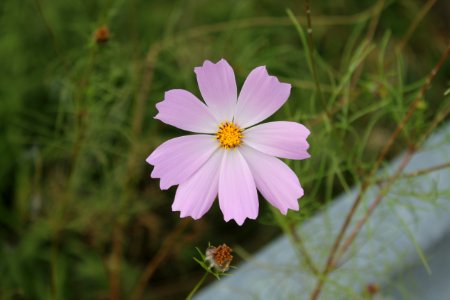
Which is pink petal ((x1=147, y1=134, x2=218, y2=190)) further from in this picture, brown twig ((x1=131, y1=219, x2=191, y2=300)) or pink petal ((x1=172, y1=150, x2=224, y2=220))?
brown twig ((x1=131, y1=219, x2=191, y2=300))

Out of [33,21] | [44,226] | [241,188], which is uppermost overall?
[33,21]

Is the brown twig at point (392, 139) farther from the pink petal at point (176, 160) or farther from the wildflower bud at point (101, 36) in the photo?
the wildflower bud at point (101, 36)

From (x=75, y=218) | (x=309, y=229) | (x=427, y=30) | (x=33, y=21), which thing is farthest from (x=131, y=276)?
(x=427, y=30)

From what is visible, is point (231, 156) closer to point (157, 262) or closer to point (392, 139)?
point (392, 139)

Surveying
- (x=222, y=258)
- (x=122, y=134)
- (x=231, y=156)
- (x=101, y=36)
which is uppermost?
(x=122, y=134)

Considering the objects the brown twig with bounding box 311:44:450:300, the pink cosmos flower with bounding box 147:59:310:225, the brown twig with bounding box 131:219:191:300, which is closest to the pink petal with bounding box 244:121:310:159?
the pink cosmos flower with bounding box 147:59:310:225

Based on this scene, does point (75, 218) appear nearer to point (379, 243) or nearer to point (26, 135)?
point (26, 135)

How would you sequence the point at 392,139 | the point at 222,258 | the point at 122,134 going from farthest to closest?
1. the point at 122,134
2. the point at 392,139
3. the point at 222,258

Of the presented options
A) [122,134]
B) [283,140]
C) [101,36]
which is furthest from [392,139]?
[122,134]
